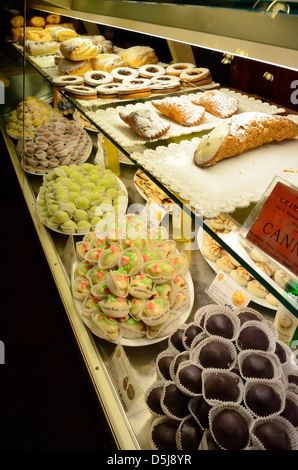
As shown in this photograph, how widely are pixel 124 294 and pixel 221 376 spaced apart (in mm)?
619

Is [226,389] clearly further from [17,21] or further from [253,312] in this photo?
[17,21]

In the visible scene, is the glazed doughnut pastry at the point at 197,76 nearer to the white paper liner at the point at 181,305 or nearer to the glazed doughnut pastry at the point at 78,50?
the glazed doughnut pastry at the point at 78,50

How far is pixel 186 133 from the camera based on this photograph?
4.42 feet

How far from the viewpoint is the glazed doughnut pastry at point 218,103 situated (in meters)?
1.42

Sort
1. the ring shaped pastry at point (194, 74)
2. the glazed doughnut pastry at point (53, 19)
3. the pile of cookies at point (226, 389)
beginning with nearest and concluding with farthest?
the pile of cookies at point (226, 389) < the ring shaped pastry at point (194, 74) < the glazed doughnut pastry at point (53, 19)

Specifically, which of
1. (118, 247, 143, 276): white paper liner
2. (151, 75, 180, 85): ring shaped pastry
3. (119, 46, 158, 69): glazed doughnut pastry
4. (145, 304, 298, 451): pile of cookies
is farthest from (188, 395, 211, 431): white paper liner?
(119, 46, 158, 69): glazed doughnut pastry

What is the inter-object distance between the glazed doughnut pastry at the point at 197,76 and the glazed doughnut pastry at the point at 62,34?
1.18m

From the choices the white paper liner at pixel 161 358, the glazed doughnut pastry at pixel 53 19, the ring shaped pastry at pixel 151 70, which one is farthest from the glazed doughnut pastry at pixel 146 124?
the glazed doughnut pastry at pixel 53 19

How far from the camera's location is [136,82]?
170 cm

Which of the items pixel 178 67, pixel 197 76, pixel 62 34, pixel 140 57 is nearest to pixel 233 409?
pixel 197 76

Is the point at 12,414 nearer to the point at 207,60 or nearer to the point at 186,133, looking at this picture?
the point at 186,133

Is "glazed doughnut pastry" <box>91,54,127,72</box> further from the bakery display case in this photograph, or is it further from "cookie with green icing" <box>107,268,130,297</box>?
"cookie with green icing" <box>107,268,130,297</box>

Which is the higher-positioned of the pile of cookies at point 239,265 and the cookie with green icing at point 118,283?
the pile of cookies at point 239,265
